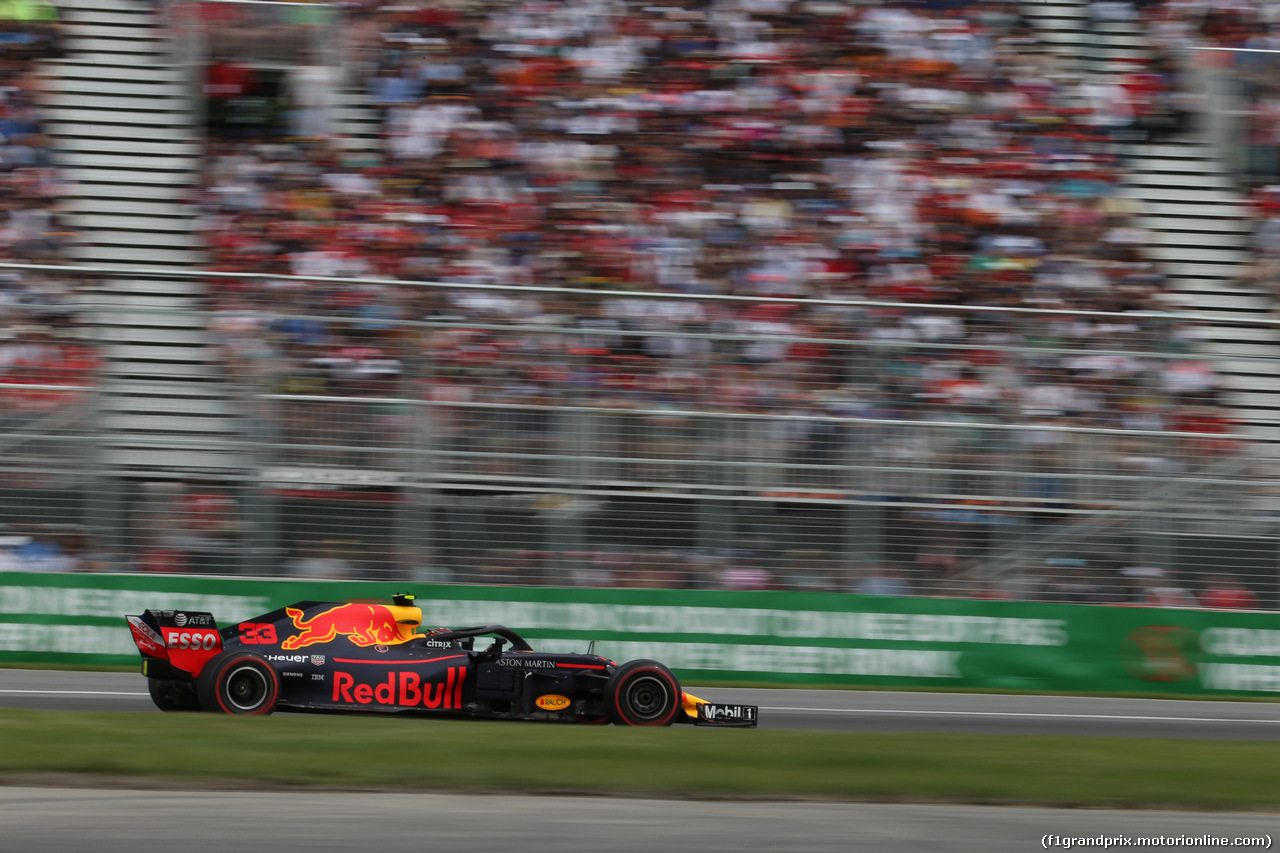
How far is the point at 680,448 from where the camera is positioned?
13.1m

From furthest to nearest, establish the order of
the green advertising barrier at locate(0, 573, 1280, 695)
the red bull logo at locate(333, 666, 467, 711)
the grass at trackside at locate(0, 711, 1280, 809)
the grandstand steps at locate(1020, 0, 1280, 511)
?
the grandstand steps at locate(1020, 0, 1280, 511), the green advertising barrier at locate(0, 573, 1280, 695), the red bull logo at locate(333, 666, 467, 711), the grass at trackside at locate(0, 711, 1280, 809)

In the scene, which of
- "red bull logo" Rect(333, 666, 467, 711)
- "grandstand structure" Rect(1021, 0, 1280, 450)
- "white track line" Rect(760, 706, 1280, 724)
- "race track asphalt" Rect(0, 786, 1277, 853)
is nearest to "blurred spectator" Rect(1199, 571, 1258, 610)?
"white track line" Rect(760, 706, 1280, 724)

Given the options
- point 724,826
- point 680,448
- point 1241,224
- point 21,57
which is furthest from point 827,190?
point 724,826

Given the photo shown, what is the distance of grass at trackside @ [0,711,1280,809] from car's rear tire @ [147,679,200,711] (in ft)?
1.68

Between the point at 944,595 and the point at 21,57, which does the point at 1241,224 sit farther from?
the point at 21,57

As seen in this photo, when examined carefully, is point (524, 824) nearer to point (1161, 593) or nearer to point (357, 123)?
point (1161, 593)

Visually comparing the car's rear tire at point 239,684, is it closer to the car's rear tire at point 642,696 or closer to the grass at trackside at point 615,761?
the grass at trackside at point 615,761

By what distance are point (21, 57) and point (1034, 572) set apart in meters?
10.6

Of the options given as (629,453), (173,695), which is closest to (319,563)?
(629,453)

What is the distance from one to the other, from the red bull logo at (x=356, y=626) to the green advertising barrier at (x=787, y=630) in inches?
129

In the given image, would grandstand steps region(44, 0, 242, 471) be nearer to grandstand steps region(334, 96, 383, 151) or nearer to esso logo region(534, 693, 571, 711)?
grandstand steps region(334, 96, 383, 151)

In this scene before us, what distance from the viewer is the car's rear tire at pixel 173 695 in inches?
369

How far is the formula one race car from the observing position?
920 centimetres

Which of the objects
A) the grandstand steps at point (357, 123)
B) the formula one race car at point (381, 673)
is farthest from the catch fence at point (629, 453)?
the formula one race car at point (381, 673)
